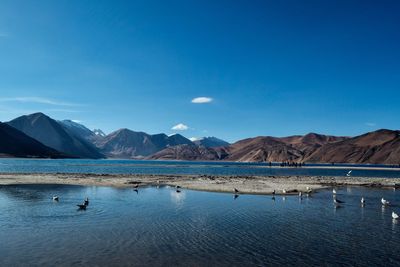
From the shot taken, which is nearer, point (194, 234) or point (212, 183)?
point (194, 234)

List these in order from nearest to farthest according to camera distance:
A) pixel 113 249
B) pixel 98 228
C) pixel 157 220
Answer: pixel 113 249, pixel 98 228, pixel 157 220

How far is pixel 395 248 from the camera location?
21.9m

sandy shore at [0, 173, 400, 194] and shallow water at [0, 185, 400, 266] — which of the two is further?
sandy shore at [0, 173, 400, 194]

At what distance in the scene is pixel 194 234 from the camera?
82.2 feet

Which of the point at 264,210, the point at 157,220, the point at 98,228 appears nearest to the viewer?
the point at 98,228

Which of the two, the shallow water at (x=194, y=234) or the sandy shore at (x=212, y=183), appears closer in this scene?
the shallow water at (x=194, y=234)

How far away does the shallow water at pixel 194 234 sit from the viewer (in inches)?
761

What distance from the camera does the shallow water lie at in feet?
63.4

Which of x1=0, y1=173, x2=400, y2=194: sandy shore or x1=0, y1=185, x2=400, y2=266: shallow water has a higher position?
x1=0, y1=173, x2=400, y2=194: sandy shore

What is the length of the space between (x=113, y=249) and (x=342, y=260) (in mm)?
12166

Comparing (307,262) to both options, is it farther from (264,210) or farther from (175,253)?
(264,210)

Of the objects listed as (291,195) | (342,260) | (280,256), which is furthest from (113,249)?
(291,195)

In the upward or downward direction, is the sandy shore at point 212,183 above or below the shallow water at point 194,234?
above

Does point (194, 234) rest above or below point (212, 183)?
below
